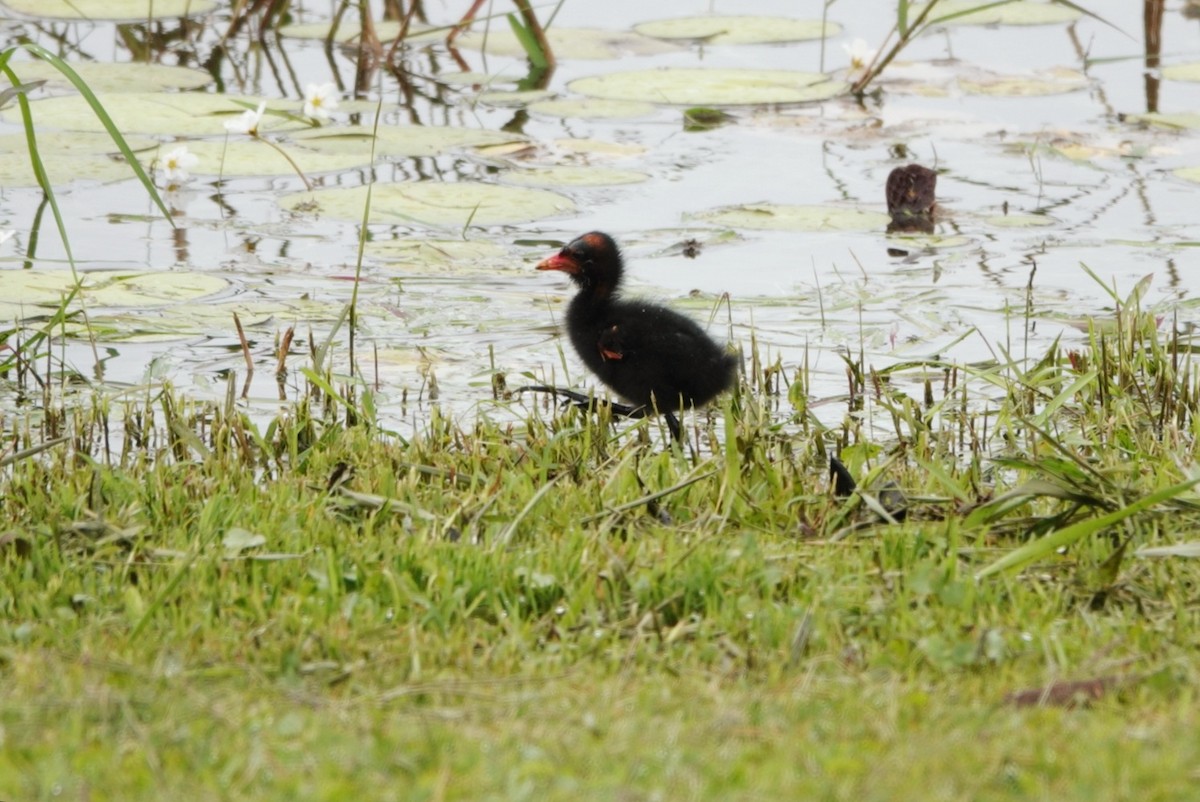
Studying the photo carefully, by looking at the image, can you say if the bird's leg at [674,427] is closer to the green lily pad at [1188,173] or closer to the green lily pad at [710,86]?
the green lily pad at [1188,173]

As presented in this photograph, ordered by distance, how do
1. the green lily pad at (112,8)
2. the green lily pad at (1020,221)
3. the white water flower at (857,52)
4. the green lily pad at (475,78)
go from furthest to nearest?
the green lily pad at (112,8), the green lily pad at (475,78), the white water flower at (857,52), the green lily pad at (1020,221)

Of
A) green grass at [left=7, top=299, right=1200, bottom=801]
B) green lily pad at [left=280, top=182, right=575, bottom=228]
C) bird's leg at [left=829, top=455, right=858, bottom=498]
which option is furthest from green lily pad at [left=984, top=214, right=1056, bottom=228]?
bird's leg at [left=829, top=455, right=858, bottom=498]

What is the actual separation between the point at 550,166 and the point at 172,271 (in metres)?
2.41

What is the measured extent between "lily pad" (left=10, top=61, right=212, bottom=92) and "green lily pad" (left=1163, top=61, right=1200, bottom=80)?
5983 mm

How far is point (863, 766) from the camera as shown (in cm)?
255

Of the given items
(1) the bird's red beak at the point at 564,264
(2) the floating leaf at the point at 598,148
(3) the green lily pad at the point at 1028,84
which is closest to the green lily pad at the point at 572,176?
(2) the floating leaf at the point at 598,148

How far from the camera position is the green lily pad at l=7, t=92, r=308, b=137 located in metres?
8.76

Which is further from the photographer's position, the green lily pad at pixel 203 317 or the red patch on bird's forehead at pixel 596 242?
the green lily pad at pixel 203 317

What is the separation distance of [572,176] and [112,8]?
5542 mm

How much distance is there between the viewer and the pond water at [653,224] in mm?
5996

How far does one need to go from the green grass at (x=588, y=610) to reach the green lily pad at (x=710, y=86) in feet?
16.7

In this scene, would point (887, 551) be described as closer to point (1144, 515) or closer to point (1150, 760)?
point (1144, 515)

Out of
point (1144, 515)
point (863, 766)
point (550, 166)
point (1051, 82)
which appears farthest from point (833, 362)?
point (1051, 82)

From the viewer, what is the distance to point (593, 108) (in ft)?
31.9
